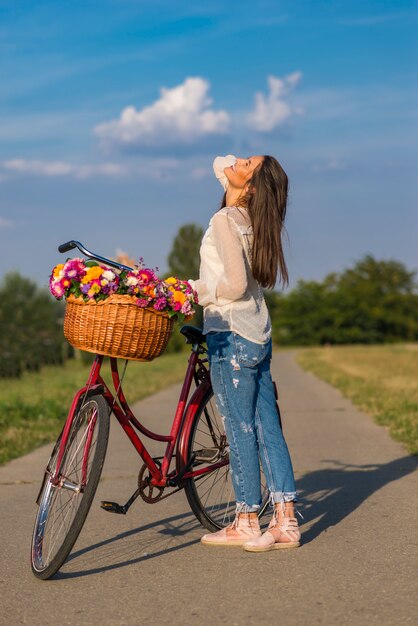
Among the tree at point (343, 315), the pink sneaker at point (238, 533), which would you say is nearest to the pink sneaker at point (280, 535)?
the pink sneaker at point (238, 533)

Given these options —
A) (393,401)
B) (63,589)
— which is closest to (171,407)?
(393,401)

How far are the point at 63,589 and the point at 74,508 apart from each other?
1.24 ft

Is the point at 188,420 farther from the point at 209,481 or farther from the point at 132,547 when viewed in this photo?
the point at 132,547

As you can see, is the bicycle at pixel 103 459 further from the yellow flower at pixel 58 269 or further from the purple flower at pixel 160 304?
the purple flower at pixel 160 304

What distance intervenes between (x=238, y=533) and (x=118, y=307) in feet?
4.81

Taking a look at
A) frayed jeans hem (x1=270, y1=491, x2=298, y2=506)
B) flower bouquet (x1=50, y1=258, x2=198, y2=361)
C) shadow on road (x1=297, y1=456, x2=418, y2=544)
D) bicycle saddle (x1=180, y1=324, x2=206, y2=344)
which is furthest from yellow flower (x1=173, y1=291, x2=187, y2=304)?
shadow on road (x1=297, y1=456, x2=418, y2=544)

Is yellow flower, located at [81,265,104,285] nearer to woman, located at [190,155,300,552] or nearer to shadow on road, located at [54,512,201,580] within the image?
woman, located at [190,155,300,552]

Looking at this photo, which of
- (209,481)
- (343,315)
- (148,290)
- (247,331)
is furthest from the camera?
(343,315)

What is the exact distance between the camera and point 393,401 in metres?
14.0

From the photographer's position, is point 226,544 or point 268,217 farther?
point 226,544

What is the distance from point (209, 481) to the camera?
5645 mm

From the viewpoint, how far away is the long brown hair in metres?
5.04

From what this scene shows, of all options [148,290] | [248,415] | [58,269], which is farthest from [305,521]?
[58,269]

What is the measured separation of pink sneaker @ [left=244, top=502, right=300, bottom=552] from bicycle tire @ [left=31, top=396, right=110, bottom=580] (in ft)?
3.26
